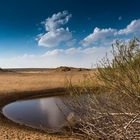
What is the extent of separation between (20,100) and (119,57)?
2125 centimetres

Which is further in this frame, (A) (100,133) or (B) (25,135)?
(B) (25,135)

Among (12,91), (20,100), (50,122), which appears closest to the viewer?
(50,122)

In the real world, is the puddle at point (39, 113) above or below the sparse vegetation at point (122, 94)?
below

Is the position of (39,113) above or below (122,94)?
below

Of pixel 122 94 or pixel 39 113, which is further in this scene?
pixel 39 113

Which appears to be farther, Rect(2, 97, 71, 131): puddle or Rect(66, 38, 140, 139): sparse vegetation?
Rect(2, 97, 71, 131): puddle

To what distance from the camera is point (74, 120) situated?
639 inches

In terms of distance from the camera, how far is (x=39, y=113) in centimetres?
2361

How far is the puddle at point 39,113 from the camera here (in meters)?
19.8

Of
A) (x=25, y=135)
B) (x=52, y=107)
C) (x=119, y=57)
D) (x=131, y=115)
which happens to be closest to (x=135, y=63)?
(x=119, y=57)

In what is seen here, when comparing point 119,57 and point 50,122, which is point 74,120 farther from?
point 119,57

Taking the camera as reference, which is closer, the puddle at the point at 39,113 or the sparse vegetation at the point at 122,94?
the sparse vegetation at the point at 122,94

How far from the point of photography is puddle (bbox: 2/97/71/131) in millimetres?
19831

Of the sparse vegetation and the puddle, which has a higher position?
the sparse vegetation
